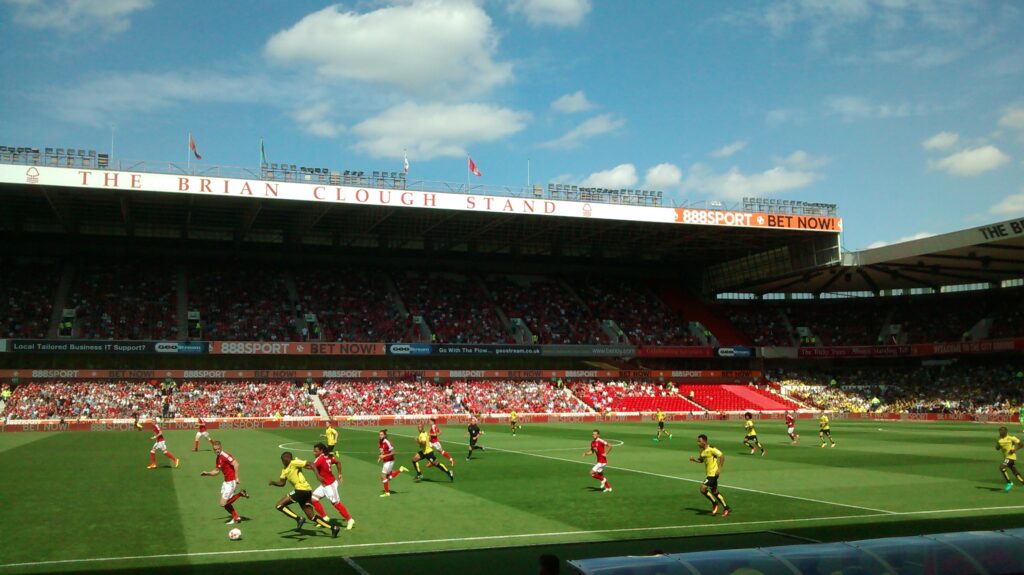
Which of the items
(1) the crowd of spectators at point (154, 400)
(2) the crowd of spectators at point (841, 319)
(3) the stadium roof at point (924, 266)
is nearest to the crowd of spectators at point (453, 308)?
(1) the crowd of spectators at point (154, 400)

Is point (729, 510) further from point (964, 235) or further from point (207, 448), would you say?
point (964, 235)

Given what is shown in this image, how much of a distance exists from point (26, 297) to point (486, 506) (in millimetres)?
54671

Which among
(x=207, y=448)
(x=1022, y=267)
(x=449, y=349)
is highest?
(x=1022, y=267)

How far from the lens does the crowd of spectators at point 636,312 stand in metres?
77.3

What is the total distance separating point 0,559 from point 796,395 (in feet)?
228

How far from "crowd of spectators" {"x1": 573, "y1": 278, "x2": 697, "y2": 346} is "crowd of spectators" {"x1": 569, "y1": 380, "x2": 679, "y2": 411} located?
4.25m

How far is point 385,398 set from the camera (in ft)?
212

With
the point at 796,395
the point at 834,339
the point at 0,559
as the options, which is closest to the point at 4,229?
the point at 0,559

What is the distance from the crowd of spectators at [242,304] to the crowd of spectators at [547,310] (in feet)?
65.8

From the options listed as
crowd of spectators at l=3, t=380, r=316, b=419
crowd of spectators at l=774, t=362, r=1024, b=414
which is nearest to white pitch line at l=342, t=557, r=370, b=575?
crowd of spectators at l=3, t=380, r=316, b=419

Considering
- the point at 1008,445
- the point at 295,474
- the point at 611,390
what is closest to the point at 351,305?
the point at 611,390

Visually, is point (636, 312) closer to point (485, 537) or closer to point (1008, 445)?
point (1008, 445)

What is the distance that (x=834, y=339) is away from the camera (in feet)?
263

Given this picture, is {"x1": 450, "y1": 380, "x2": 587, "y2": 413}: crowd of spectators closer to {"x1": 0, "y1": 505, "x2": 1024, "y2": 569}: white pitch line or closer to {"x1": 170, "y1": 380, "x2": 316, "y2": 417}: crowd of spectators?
{"x1": 170, "y1": 380, "x2": 316, "y2": 417}: crowd of spectators
